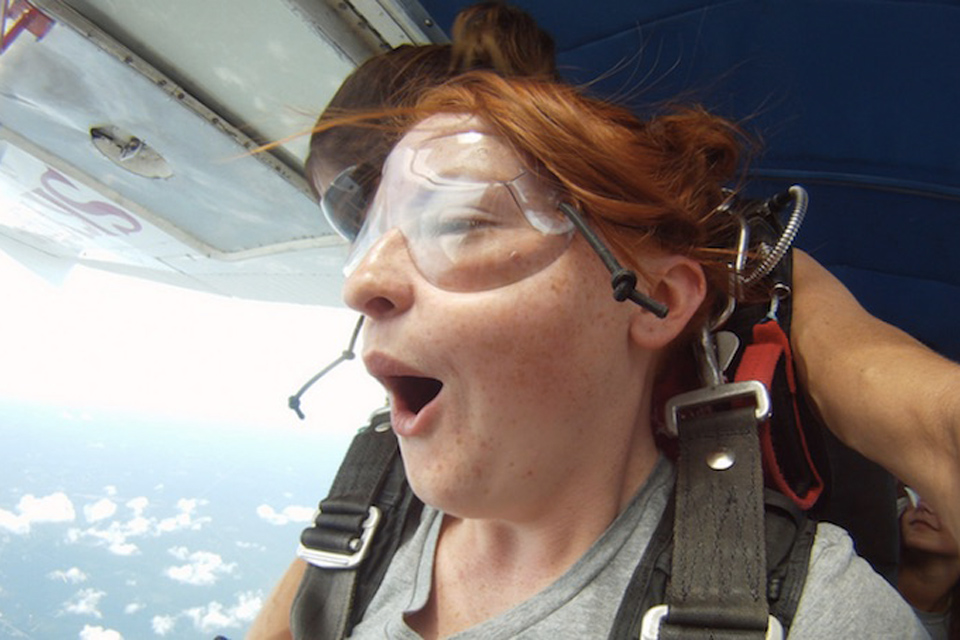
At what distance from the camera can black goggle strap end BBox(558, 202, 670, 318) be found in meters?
0.55

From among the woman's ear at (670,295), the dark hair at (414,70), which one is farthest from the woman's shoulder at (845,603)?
the dark hair at (414,70)

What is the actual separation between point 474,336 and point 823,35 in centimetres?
72

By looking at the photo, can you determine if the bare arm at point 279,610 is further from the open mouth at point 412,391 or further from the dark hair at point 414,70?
the dark hair at point 414,70

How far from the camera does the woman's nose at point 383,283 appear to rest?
2.03 feet

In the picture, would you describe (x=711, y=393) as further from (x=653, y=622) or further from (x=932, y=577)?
(x=932, y=577)

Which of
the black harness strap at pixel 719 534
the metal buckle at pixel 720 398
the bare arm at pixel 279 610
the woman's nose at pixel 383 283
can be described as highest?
the woman's nose at pixel 383 283

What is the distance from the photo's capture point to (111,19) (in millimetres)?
1176

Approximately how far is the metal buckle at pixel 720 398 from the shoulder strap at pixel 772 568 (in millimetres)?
99

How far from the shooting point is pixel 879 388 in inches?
23.9

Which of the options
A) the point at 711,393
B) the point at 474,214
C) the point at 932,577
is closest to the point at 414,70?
the point at 474,214

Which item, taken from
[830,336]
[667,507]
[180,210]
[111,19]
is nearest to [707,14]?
[830,336]

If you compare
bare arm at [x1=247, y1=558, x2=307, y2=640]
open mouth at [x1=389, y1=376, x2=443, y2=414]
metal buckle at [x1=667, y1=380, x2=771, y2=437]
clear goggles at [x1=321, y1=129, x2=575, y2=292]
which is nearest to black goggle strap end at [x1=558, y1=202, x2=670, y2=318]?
clear goggles at [x1=321, y1=129, x2=575, y2=292]

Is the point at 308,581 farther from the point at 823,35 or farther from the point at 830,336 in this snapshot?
the point at 823,35

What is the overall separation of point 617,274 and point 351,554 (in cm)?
55
